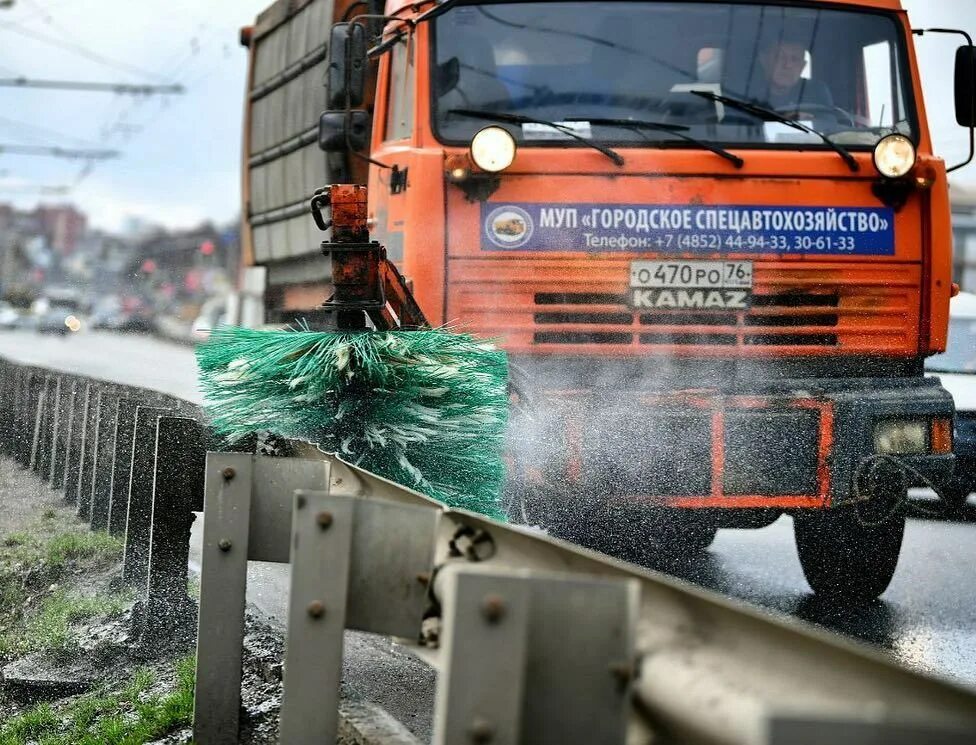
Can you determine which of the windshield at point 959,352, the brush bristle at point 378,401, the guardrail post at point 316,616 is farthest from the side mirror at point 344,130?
the windshield at point 959,352

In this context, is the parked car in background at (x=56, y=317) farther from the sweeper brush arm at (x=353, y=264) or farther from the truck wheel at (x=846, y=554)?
the sweeper brush arm at (x=353, y=264)

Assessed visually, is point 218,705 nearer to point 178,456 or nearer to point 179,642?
point 178,456

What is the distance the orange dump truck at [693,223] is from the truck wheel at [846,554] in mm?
249

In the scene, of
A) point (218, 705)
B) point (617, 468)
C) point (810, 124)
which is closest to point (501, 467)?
point (218, 705)

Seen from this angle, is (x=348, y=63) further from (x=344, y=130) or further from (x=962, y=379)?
(x=962, y=379)

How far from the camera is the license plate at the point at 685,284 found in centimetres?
668

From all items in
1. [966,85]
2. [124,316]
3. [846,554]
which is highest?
[124,316]

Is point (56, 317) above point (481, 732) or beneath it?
above

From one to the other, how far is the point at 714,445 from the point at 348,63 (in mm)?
2384

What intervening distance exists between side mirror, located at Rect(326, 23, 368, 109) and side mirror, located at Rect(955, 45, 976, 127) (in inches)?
117

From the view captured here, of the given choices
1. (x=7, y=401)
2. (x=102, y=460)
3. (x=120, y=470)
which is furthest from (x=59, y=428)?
(x=7, y=401)

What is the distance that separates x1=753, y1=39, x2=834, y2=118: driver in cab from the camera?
6.95m

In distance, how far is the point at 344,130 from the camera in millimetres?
6836

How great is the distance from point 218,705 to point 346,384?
3.10 ft
